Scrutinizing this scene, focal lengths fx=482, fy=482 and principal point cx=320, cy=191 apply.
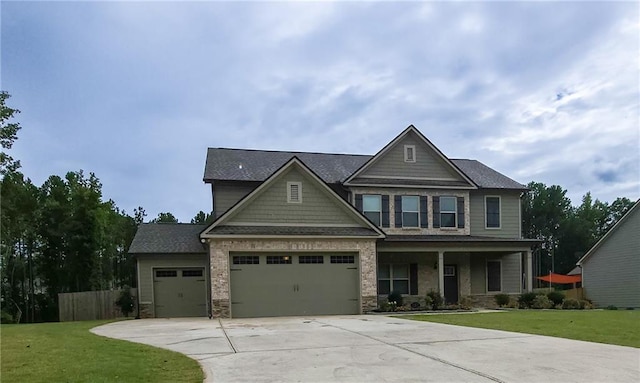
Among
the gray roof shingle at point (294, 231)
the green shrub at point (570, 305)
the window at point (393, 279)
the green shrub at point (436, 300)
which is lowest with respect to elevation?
the green shrub at point (570, 305)

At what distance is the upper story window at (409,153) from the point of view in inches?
914

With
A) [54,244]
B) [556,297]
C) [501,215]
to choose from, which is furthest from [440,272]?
[54,244]

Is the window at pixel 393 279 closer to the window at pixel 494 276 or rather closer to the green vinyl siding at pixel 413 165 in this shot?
the green vinyl siding at pixel 413 165

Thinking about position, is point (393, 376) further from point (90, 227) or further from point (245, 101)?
point (90, 227)

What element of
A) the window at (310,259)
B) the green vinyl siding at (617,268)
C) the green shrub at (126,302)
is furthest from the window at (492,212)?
the green shrub at (126,302)

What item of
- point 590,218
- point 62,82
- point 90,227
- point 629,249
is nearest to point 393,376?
point 62,82

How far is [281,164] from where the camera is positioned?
24.2m

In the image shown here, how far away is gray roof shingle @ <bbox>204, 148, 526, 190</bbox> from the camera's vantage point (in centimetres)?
2219

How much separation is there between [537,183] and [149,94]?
61.6 metres

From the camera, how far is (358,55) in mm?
17578

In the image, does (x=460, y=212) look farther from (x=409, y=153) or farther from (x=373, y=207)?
(x=373, y=207)

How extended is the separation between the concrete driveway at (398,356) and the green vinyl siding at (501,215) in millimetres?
12677

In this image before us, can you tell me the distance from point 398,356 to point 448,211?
1613 cm

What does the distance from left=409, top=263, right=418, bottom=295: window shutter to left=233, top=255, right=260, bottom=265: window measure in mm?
8122
